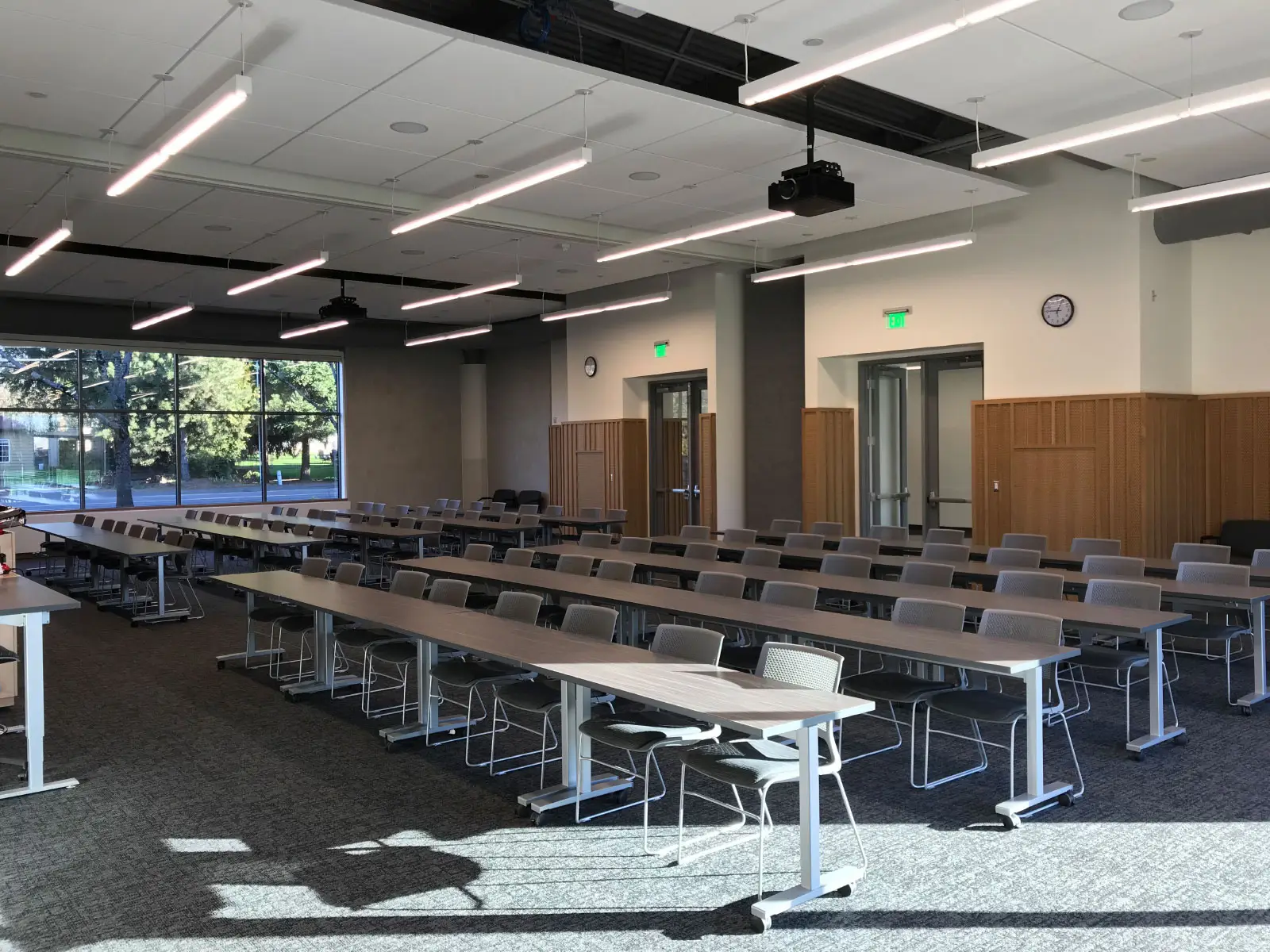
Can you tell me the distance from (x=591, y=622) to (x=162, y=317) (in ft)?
39.8

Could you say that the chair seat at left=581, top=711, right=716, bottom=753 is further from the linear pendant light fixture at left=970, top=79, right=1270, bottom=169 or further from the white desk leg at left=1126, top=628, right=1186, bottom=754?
the linear pendant light fixture at left=970, top=79, right=1270, bottom=169

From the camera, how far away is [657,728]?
4434 mm

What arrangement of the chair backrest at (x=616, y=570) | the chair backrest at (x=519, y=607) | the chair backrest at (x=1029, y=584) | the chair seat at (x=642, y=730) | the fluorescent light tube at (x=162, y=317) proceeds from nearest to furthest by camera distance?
the chair seat at (x=642, y=730), the chair backrest at (x=519, y=607), the chair backrest at (x=1029, y=584), the chair backrest at (x=616, y=570), the fluorescent light tube at (x=162, y=317)

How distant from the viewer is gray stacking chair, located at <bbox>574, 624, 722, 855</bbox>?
4.32 m

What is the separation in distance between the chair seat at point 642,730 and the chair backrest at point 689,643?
0.31m

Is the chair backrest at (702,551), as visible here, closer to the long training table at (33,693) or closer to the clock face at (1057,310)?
the clock face at (1057,310)

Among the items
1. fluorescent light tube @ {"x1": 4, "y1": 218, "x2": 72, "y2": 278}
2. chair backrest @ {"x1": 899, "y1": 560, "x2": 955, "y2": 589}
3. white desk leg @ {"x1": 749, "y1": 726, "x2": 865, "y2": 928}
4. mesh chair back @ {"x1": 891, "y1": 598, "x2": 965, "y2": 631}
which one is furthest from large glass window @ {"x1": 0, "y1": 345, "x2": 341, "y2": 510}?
white desk leg @ {"x1": 749, "y1": 726, "x2": 865, "y2": 928}

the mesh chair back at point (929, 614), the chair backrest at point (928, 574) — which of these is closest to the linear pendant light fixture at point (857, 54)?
the mesh chair back at point (929, 614)

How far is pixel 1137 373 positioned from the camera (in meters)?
9.87

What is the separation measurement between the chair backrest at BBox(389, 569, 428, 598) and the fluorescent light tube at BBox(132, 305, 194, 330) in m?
9.14

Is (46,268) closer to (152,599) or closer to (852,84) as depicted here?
(152,599)

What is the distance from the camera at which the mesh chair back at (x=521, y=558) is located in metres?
8.59

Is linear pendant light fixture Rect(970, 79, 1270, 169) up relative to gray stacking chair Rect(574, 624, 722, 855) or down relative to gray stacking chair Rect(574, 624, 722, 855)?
up

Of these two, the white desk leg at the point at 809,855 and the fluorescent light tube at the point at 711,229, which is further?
the fluorescent light tube at the point at 711,229
